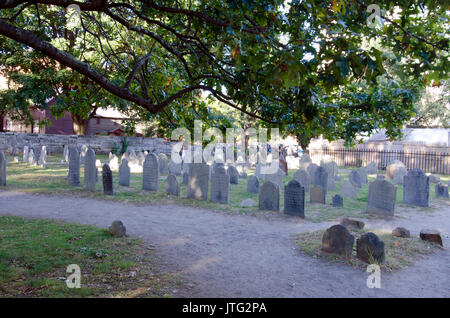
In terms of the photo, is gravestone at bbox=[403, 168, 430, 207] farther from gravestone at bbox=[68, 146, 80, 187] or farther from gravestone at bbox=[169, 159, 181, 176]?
gravestone at bbox=[68, 146, 80, 187]

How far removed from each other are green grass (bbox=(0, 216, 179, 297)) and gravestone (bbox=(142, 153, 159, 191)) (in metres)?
4.98

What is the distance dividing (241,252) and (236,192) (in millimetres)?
6517

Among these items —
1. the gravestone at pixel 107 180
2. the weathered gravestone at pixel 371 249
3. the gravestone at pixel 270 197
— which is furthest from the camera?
the gravestone at pixel 107 180

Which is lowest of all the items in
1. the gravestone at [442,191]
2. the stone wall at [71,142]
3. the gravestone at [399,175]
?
the gravestone at [442,191]

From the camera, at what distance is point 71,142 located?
85.7 feet

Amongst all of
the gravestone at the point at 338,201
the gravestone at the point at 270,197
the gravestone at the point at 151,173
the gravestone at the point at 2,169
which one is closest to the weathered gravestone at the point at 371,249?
the gravestone at the point at 270,197

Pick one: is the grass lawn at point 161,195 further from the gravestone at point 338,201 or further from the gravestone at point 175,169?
the gravestone at point 175,169

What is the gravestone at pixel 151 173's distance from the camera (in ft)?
38.0

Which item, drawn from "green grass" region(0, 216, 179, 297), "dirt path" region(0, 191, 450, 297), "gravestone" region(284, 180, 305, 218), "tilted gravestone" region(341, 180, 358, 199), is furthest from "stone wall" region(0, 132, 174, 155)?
"tilted gravestone" region(341, 180, 358, 199)

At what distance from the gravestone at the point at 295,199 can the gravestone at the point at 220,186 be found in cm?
220

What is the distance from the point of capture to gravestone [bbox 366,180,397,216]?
28.7ft

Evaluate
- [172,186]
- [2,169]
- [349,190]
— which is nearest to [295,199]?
[349,190]
